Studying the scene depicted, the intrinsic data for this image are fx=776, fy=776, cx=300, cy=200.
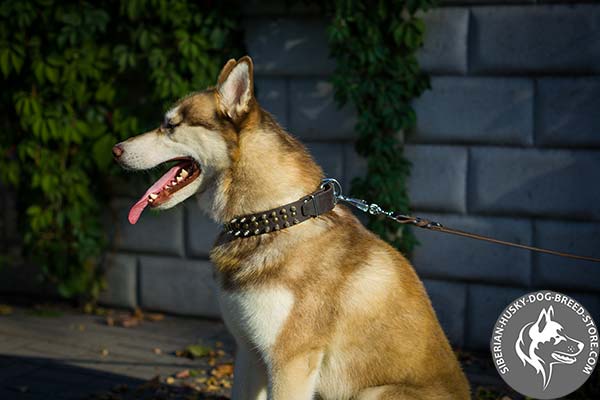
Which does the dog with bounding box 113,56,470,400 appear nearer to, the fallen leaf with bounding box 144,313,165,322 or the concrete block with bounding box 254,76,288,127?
the concrete block with bounding box 254,76,288,127

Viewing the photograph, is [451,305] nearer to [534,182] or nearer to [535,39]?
[534,182]

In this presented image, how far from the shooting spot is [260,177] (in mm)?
3549

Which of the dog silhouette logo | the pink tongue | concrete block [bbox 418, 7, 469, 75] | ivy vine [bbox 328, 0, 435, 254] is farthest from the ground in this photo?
concrete block [bbox 418, 7, 469, 75]

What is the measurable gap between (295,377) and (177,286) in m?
3.37

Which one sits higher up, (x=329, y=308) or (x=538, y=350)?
(x=329, y=308)

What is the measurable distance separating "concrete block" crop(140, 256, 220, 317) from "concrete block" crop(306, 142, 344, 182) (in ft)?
4.28

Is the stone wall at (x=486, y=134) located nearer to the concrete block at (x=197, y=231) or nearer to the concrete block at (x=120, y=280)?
the concrete block at (x=197, y=231)

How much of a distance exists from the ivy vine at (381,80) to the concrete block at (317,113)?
0.22 meters

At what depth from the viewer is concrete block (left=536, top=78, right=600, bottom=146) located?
5.25m

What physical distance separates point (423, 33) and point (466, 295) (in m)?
1.95

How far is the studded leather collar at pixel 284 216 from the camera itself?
3.52 metres

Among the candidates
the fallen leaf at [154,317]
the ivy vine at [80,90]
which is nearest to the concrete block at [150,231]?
the ivy vine at [80,90]

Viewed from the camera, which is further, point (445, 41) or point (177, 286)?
point (177, 286)

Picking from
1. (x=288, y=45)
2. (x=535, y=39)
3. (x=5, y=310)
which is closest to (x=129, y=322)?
(x=5, y=310)
